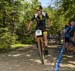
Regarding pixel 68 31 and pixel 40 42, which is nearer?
pixel 40 42

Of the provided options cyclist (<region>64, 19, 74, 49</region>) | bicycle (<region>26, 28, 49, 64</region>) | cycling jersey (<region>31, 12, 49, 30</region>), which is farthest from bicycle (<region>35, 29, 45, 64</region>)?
cyclist (<region>64, 19, 74, 49</region>)

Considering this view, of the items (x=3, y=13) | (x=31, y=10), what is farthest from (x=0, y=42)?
(x=31, y=10)

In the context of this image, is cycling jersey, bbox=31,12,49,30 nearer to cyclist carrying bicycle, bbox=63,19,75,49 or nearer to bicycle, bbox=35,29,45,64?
bicycle, bbox=35,29,45,64

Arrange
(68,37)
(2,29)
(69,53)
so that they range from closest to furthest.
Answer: (68,37) < (69,53) < (2,29)

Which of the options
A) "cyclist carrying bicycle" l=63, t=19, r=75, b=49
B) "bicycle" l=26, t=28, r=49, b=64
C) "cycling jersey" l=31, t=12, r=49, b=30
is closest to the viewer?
"cycling jersey" l=31, t=12, r=49, b=30

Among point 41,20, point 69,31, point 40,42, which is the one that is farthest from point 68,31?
point 41,20

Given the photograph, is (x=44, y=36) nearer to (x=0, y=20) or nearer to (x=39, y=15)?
(x=39, y=15)

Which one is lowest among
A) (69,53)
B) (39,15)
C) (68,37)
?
(69,53)

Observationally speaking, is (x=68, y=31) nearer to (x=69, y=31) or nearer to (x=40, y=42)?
(x=69, y=31)

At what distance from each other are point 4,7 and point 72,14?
4.56m

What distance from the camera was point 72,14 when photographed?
638 inches

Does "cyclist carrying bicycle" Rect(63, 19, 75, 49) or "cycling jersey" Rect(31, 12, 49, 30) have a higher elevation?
"cycling jersey" Rect(31, 12, 49, 30)

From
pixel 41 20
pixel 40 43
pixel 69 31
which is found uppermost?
pixel 41 20

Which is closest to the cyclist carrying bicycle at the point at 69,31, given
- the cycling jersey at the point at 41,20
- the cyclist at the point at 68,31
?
the cyclist at the point at 68,31
